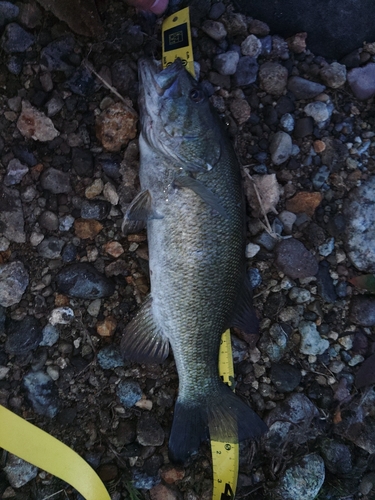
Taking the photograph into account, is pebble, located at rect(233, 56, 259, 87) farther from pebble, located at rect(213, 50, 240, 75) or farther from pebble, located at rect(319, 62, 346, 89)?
pebble, located at rect(319, 62, 346, 89)

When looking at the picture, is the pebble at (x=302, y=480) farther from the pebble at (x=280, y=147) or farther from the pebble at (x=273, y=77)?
the pebble at (x=273, y=77)

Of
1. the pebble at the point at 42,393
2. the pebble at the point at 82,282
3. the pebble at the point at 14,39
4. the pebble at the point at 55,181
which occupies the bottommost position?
the pebble at the point at 42,393

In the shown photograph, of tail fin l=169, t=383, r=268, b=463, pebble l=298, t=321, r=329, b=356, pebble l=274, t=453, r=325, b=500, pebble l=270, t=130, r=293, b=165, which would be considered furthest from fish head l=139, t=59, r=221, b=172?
pebble l=274, t=453, r=325, b=500

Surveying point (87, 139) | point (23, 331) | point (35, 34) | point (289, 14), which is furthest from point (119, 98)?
point (23, 331)

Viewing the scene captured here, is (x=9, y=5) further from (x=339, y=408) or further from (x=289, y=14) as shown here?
(x=339, y=408)

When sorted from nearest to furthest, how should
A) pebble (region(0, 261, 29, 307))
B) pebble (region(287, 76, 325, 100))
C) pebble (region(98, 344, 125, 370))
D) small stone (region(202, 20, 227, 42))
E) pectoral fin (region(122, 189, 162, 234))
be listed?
pectoral fin (region(122, 189, 162, 234)) → pebble (region(0, 261, 29, 307)) → pebble (region(98, 344, 125, 370)) → small stone (region(202, 20, 227, 42)) → pebble (region(287, 76, 325, 100))

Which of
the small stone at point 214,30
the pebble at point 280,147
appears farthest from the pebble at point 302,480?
the small stone at point 214,30
